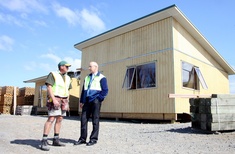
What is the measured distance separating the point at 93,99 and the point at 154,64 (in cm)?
623

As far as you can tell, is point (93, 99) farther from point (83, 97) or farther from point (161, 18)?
point (161, 18)

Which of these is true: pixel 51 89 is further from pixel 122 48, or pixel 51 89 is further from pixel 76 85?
pixel 76 85

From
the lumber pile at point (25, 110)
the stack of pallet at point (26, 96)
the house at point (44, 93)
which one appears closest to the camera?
the house at point (44, 93)

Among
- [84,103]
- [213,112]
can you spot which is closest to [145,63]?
[213,112]

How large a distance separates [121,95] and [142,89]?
1447 mm

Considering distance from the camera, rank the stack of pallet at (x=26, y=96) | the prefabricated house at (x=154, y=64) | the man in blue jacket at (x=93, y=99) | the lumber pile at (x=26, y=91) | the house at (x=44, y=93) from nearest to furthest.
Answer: the man in blue jacket at (x=93, y=99)
the prefabricated house at (x=154, y=64)
the house at (x=44, y=93)
the stack of pallet at (x=26, y=96)
the lumber pile at (x=26, y=91)

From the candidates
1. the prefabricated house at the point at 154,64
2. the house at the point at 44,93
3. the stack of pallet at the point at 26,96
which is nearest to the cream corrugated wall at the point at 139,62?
the prefabricated house at the point at 154,64

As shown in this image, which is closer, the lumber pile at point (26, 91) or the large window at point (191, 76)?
the large window at point (191, 76)

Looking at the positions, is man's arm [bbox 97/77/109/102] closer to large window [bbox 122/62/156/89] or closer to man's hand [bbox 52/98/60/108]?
man's hand [bbox 52/98/60/108]

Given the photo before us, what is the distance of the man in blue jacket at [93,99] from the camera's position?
4.94m

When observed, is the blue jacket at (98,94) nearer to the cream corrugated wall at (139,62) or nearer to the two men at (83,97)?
the two men at (83,97)

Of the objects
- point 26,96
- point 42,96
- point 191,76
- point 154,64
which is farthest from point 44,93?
point 191,76

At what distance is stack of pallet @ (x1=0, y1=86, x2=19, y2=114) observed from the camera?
2112 cm

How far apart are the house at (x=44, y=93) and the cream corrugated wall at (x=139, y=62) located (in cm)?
566
